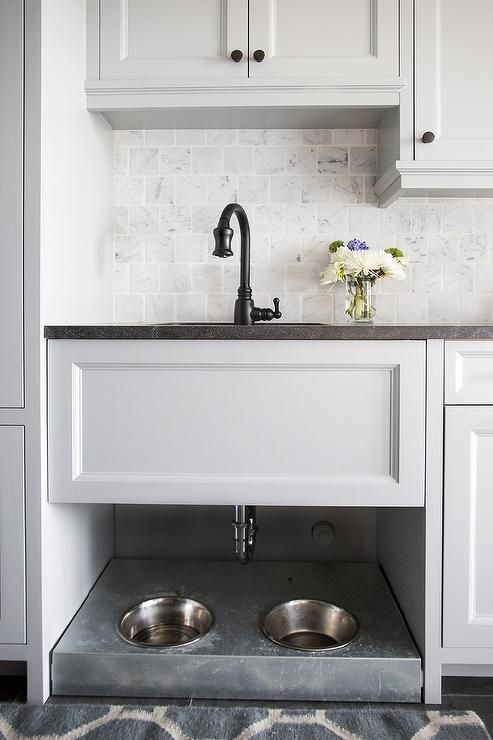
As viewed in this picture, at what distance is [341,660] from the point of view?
1.41 m

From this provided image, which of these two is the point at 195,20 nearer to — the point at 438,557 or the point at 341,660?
the point at 438,557

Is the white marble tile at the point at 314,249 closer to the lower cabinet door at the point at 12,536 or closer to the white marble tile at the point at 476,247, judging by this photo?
the white marble tile at the point at 476,247

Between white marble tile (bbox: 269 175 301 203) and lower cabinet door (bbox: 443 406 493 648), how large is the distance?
1013 millimetres

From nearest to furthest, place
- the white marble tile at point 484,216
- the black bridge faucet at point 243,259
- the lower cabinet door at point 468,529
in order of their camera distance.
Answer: the lower cabinet door at point 468,529 → the black bridge faucet at point 243,259 → the white marble tile at point 484,216

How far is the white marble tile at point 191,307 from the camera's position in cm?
200

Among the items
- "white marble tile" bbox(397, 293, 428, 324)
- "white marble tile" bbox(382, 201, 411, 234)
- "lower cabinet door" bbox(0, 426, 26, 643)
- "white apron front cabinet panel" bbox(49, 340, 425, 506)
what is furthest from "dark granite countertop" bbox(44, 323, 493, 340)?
"white marble tile" bbox(382, 201, 411, 234)

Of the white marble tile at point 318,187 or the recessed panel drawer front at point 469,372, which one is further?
the white marble tile at point 318,187

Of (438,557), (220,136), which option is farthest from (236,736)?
(220,136)

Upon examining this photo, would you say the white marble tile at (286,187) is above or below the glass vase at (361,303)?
above

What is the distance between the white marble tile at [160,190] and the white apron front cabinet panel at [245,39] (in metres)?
→ 0.38

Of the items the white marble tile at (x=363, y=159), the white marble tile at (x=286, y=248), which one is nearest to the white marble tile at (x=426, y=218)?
the white marble tile at (x=363, y=159)

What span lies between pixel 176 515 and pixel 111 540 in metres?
0.26

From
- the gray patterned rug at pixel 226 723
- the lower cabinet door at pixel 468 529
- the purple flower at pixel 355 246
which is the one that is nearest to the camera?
the gray patterned rug at pixel 226 723

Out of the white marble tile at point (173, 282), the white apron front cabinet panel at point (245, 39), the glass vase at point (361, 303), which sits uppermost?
the white apron front cabinet panel at point (245, 39)
